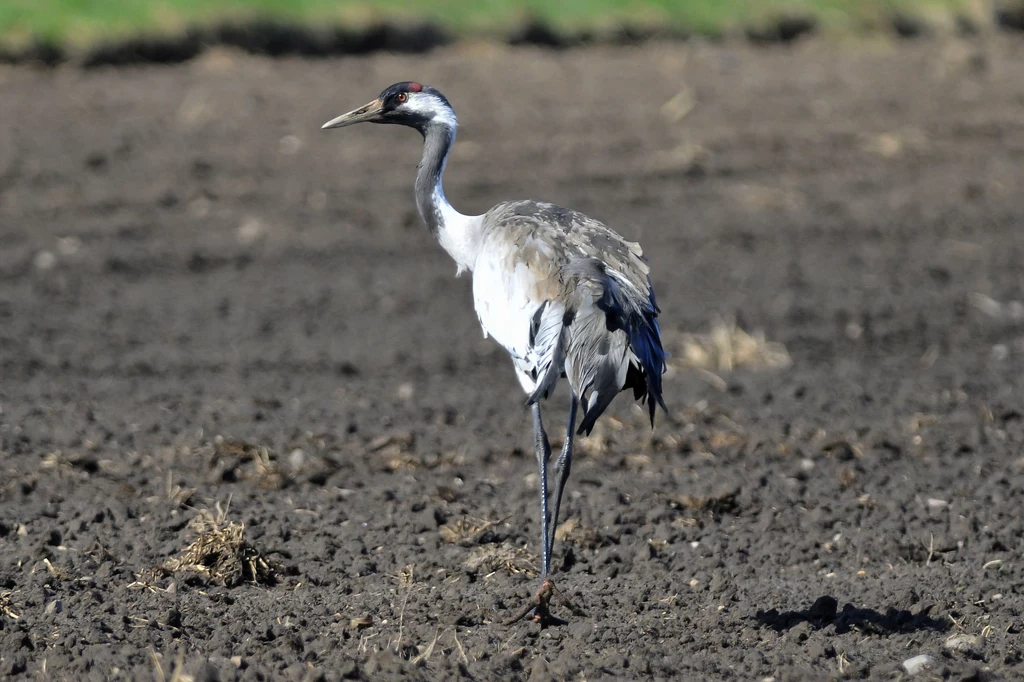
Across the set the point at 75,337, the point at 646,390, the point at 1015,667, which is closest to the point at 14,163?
the point at 75,337

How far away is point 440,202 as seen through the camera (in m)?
6.83

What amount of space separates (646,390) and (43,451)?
3550 millimetres

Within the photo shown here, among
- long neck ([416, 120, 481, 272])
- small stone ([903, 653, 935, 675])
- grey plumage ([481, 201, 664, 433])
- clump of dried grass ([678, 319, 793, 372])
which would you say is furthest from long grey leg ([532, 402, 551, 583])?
clump of dried grass ([678, 319, 793, 372])

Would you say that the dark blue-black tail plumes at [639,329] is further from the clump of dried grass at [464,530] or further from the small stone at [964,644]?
the small stone at [964,644]

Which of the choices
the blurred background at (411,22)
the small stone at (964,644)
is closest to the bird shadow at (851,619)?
the small stone at (964,644)

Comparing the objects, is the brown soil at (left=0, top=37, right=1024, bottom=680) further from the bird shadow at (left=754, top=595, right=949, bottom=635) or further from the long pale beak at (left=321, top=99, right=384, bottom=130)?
the long pale beak at (left=321, top=99, right=384, bottom=130)

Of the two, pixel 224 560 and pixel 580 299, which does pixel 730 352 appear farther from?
pixel 224 560

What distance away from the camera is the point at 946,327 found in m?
10.5

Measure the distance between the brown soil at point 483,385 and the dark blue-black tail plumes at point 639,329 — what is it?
991 millimetres

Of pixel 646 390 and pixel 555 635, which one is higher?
pixel 646 390

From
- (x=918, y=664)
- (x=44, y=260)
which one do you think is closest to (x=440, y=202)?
(x=918, y=664)

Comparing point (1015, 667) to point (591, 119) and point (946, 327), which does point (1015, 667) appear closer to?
point (946, 327)

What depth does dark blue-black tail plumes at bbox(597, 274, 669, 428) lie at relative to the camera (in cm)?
569

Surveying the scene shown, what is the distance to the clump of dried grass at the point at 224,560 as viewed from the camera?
237 inches
